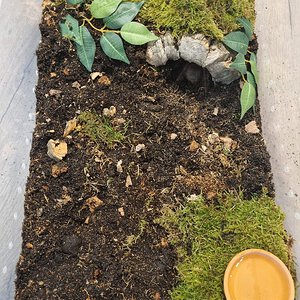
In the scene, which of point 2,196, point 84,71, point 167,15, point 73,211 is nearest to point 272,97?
point 167,15

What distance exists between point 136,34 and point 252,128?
58 centimetres

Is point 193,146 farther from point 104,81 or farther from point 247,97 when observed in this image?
point 104,81

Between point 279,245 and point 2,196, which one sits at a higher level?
point 2,196

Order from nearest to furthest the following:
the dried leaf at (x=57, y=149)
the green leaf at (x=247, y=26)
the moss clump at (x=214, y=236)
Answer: the moss clump at (x=214, y=236) → the dried leaf at (x=57, y=149) → the green leaf at (x=247, y=26)

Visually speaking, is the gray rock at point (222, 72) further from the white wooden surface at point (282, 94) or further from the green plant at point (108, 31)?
the green plant at point (108, 31)

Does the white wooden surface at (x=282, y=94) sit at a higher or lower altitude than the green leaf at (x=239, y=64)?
lower

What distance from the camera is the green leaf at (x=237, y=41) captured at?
5.97ft

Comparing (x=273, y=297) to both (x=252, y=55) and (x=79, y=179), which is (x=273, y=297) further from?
(x=252, y=55)

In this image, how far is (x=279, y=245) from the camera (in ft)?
5.61

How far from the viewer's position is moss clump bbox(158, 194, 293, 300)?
5.45 ft

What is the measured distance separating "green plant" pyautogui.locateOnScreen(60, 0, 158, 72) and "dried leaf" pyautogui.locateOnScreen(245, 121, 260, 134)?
0.53m

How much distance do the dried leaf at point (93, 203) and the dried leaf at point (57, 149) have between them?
0.19 m

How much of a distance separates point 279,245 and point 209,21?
86cm

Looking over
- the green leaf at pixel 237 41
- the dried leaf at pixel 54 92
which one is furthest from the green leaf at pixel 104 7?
the green leaf at pixel 237 41
